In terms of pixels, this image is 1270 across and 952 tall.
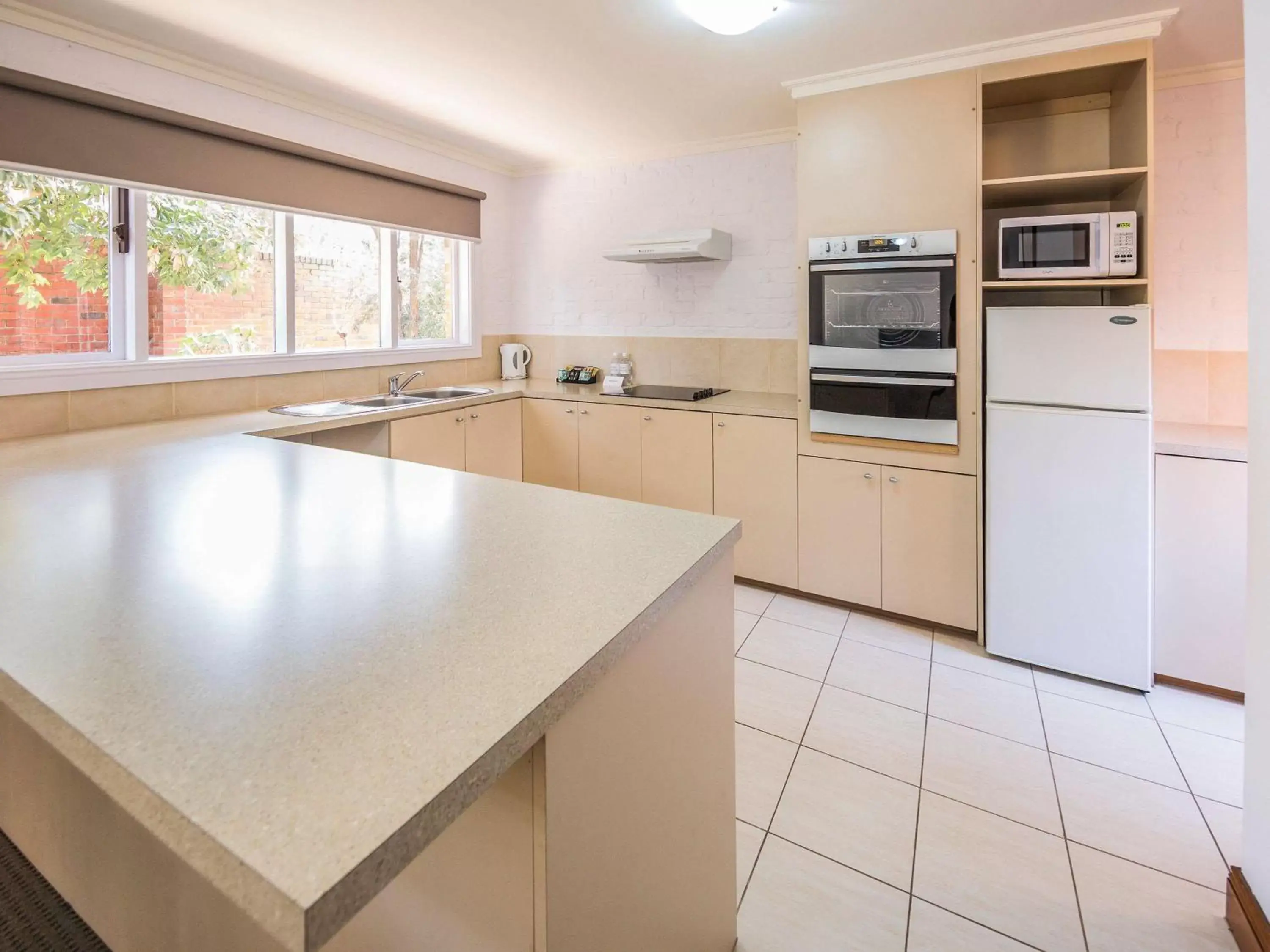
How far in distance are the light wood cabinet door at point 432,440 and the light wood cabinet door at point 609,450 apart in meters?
0.68

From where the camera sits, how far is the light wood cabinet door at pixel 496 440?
373 centimetres

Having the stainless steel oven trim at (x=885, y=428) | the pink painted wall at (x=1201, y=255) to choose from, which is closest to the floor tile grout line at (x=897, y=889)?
the stainless steel oven trim at (x=885, y=428)

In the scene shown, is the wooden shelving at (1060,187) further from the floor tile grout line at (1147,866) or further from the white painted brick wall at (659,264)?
the floor tile grout line at (1147,866)

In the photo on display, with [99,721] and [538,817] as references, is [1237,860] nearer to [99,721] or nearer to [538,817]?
[538,817]

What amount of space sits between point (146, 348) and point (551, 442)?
79.1 inches

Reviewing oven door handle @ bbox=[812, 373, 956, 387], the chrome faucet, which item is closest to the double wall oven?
oven door handle @ bbox=[812, 373, 956, 387]

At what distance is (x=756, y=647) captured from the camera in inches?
110

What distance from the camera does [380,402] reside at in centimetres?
353

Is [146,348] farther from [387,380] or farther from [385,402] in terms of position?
[387,380]

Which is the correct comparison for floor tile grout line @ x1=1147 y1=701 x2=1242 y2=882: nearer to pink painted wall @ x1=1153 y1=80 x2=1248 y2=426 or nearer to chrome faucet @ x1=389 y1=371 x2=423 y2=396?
pink painted wall @ x1=1153 y1=80 x2=1248 y2=426

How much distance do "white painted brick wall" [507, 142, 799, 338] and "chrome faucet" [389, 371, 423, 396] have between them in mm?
1131

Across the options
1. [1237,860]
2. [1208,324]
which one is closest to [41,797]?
[1237,860]

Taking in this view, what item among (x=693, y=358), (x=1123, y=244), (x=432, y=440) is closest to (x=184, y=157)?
(x=432, y=440)

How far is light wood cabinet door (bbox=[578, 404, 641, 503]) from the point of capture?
3.71 metres
